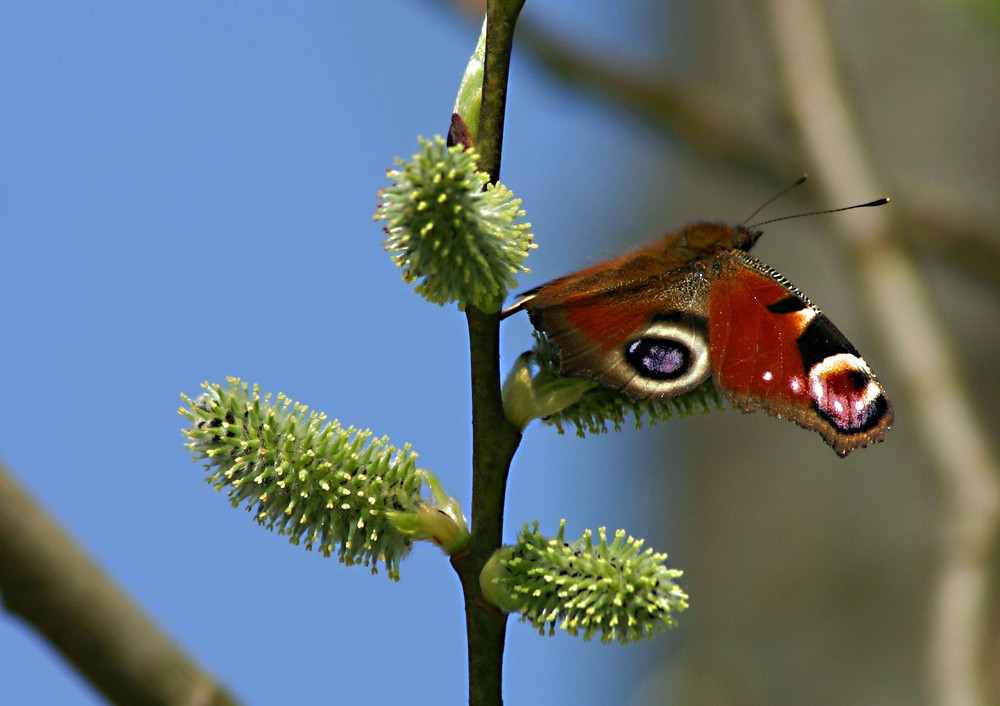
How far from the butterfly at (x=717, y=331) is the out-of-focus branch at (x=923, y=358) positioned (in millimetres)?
826

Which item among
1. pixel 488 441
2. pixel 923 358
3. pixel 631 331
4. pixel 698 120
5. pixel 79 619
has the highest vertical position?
pixel 698 120

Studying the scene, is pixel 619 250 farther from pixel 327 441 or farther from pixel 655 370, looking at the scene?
pixel 327 441

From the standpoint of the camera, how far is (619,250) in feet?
5.12

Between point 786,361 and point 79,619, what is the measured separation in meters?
0.95

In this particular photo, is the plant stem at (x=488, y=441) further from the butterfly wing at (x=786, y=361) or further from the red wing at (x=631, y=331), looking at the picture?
the butterfly wing at (x=786, y=361)

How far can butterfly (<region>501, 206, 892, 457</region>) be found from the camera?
1274 millimetres

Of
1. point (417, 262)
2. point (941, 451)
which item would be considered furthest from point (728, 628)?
point (417, 262)

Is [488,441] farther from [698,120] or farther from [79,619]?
[698,120]

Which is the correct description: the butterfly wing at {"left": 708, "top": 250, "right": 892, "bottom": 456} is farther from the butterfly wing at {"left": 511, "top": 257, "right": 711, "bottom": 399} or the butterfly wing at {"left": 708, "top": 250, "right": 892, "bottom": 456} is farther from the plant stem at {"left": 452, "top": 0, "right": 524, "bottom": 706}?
the plant stem at {"left": 452, "top": 0, "right": 524, "bottom": 706}

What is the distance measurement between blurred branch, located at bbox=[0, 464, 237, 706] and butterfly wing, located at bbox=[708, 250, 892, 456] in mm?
731

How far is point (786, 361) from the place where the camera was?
1.44m

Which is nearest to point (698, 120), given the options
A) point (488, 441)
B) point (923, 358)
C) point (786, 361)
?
point (923, 358)

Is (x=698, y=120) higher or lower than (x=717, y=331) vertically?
higher

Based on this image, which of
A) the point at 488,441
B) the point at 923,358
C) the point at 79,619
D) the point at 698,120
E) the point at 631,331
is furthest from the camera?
the point at 698,120
